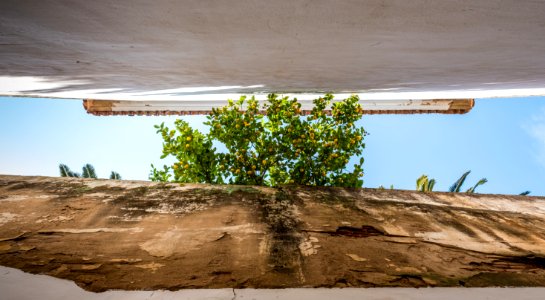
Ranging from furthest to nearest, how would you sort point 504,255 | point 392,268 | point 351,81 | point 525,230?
1. point 351,81
2. point 525,230
3. point 504,255
4. point 392,268

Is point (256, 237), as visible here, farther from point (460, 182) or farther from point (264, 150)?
point (460, 182)

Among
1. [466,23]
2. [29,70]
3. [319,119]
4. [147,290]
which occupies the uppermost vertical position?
[466,23]

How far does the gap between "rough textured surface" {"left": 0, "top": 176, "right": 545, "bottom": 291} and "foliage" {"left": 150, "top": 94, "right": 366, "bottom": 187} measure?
1754 mm

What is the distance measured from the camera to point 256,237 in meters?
2.12

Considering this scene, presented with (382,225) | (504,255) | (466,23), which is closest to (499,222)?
(504,255)

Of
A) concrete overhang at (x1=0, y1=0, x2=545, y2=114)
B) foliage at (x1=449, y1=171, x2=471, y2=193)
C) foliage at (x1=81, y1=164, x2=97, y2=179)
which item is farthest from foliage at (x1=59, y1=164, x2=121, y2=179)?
foliage at (x1=449, y1=171, x2=471, y2=193)

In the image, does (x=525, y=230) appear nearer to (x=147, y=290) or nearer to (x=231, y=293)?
(x=231, y=293)

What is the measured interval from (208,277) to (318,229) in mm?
955

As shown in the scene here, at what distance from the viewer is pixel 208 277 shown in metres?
1.71

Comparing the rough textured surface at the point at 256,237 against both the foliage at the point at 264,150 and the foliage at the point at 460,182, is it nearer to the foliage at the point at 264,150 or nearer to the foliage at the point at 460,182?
the foliage at the point at 264,150

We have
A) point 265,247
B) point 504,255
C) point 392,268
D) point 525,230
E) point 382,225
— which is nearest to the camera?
point 392,268

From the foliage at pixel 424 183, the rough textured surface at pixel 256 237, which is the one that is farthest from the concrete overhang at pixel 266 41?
the foliage at pixel 424 183

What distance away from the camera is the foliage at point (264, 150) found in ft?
15.6

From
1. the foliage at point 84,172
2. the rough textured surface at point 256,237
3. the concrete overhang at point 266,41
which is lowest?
the foliage at point 84,172
